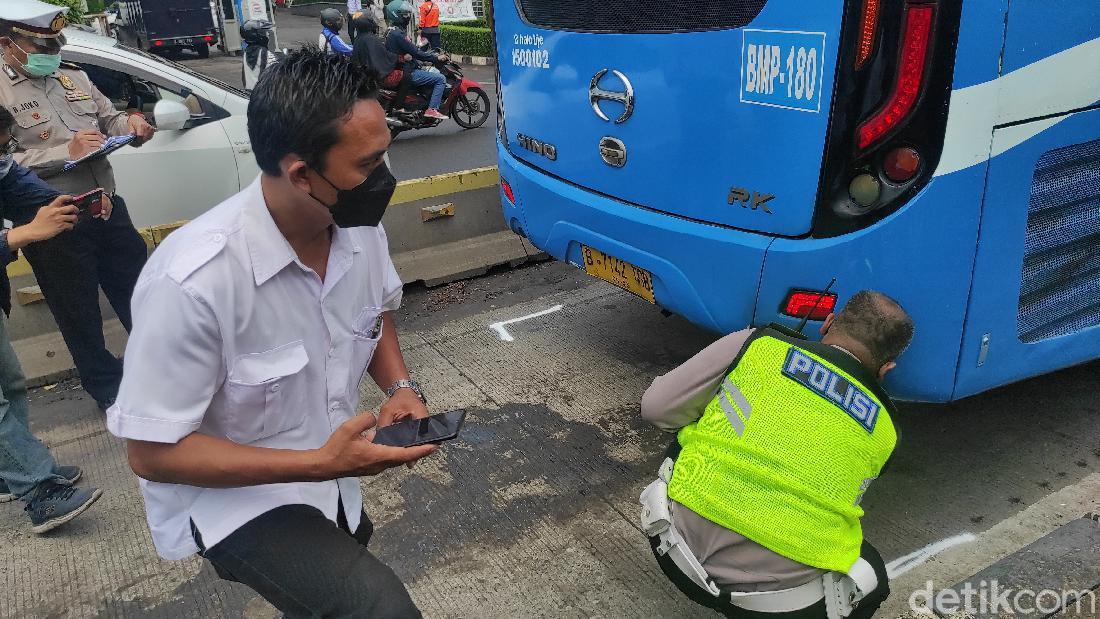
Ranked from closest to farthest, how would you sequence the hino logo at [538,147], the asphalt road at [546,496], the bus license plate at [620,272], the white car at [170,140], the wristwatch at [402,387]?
the wristwatch at [402,387] → the asphalt road at [546,496] → the bus license plate at [620,272] → the hino logo at [538,147] → the white car at [170,140]

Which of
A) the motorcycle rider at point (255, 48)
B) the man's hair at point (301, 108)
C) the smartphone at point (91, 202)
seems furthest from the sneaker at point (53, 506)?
the motorcycle rider at point (255, 48)

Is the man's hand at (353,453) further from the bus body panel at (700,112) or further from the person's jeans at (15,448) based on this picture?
the person's jeans at (15,448)

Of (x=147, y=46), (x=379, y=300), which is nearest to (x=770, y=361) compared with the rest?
(x=379, y=300)

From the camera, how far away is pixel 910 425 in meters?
3.68

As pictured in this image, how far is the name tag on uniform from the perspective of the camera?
189 centimetres

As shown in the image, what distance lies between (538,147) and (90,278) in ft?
7.03

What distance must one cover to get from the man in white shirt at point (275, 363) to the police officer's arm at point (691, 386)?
0.79 m

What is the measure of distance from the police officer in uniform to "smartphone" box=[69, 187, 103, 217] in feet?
0.65

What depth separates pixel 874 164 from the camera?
266cm

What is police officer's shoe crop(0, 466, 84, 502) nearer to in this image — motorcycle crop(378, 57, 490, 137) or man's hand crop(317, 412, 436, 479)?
man's hand crop(317, 412, 436, 479)

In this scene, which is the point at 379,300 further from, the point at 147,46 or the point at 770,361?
the point at 147,46

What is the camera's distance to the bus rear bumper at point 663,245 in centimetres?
305

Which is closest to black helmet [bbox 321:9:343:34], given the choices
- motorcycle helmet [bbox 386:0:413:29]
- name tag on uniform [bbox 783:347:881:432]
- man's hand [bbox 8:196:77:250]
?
motorcycle helmet [bbox 386:0:413:29]

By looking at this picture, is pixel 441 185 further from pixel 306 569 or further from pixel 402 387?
pixel 306 569
